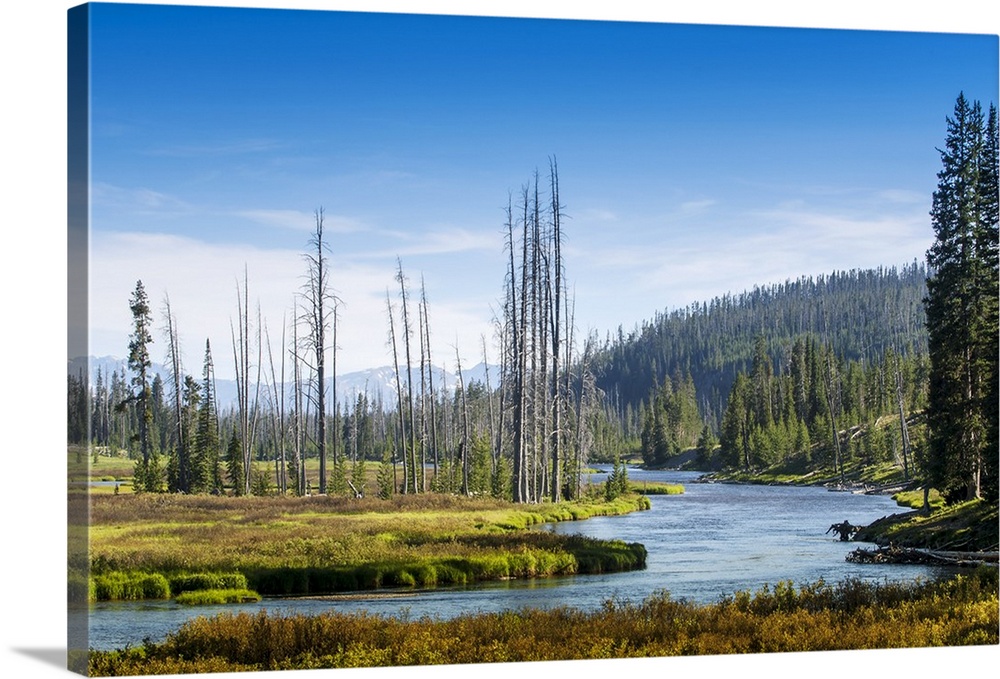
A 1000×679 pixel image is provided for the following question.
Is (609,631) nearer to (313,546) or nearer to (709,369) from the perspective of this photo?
(313,546)

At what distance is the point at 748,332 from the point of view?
20.1 meters

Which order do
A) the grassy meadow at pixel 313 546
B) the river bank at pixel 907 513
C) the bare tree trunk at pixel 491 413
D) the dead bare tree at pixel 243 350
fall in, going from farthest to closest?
the bare tree trunk at pixel 491 413 < the river bank at pixel 907 513 < the dead bare tree at pixel 243 350 < the grassy meadow at pixel 313 546

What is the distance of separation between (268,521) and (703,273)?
7.44 metres

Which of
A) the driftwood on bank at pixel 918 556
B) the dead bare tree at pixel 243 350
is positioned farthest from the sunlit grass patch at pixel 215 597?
the driftwood on bank at pixel 918 556

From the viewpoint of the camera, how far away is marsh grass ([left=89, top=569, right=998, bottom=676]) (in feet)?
50.5

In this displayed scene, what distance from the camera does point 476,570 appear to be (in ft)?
66.3

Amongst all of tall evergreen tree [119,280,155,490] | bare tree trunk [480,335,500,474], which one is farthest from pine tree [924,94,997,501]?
tall evergreen tree [119,280,155,490]

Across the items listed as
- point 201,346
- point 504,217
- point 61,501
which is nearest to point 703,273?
point 504,217

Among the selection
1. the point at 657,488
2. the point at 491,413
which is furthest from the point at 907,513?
the point at 491,413

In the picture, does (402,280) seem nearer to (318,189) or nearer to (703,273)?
(318,189)

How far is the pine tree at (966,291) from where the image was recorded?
19250 mm

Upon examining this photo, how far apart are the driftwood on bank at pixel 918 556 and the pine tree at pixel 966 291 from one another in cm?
101

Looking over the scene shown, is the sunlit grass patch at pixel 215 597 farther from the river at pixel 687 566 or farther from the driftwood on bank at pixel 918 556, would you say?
the driftwood on bank at pixel 918 556

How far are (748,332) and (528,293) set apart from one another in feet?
11.1
